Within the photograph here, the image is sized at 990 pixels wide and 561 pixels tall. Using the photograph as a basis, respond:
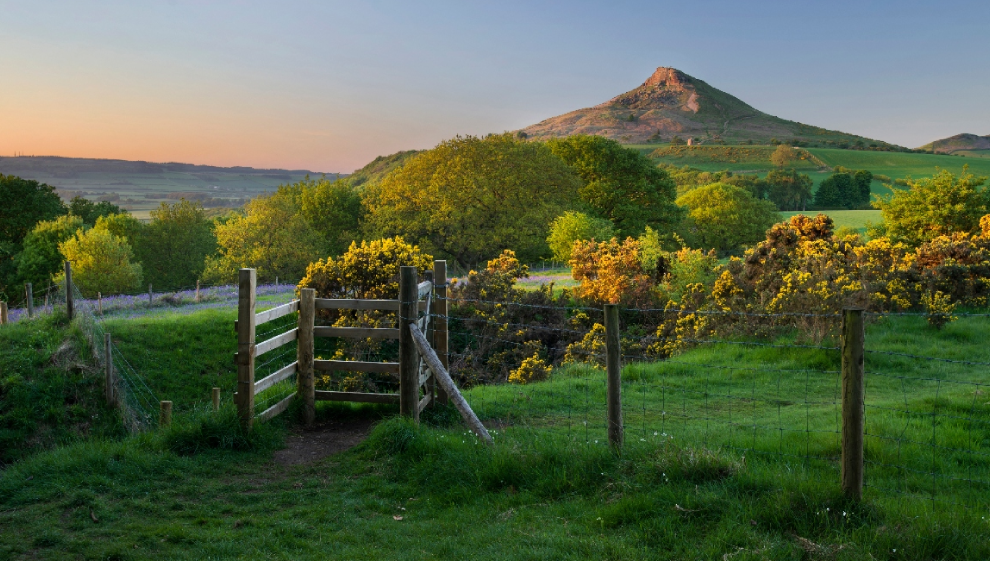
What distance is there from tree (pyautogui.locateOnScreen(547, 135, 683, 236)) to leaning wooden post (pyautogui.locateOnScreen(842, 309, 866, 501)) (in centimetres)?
5127

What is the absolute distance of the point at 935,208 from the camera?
2786cm

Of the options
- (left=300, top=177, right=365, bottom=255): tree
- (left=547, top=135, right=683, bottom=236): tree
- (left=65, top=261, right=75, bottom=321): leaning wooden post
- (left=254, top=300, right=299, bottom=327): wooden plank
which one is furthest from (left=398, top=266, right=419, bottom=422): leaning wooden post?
(left=300, top=177, right=365, bottom=255): tree

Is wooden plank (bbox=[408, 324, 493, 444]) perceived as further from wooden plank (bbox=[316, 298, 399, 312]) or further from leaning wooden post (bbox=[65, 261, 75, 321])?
leaning wooden post (bbox=[65, 261, 75, 321])

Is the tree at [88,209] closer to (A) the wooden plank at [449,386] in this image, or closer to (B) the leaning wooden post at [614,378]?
(A) the wooden plank at [449,386]

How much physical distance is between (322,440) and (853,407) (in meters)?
6.16

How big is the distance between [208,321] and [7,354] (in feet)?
24.2

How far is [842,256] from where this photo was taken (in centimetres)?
1781

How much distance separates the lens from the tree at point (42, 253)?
52031 millimetres

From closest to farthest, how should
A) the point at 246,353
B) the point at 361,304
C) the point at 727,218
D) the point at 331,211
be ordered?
the point at 246,353 → the point at 361,304 → the point at 331,211 → the point at 727,218

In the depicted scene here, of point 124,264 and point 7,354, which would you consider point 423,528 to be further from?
point 124,264

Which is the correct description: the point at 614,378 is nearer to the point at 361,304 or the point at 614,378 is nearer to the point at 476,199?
the point at 361,304

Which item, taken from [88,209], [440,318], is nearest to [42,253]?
[88,209]

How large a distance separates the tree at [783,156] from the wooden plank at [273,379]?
453 ft

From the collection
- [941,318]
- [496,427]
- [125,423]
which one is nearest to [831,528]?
[496,427]
